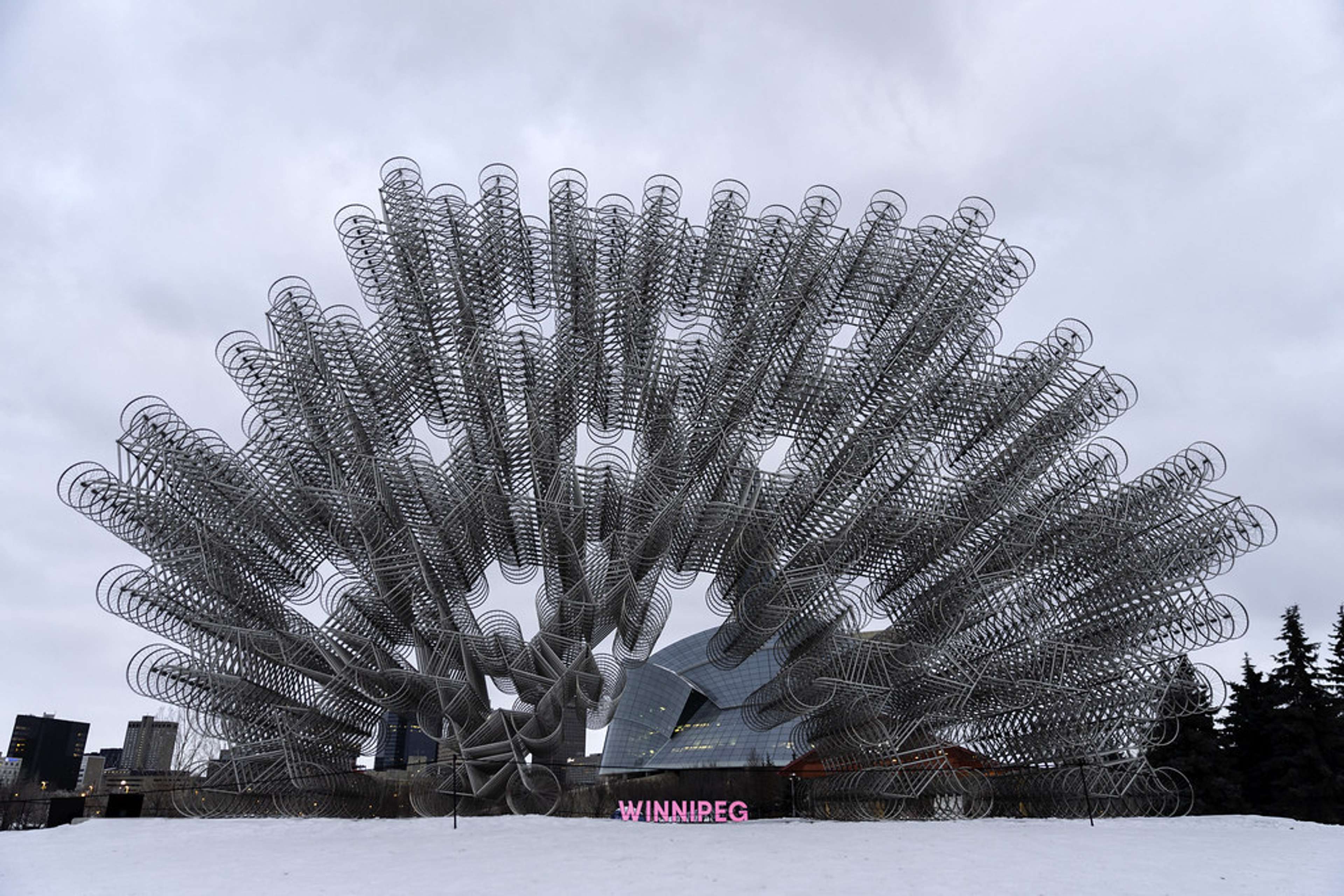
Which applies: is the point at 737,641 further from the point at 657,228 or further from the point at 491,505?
the point at 657,228

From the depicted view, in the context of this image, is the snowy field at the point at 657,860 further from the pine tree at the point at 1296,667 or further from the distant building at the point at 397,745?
the pine tree at the point at 1296,667

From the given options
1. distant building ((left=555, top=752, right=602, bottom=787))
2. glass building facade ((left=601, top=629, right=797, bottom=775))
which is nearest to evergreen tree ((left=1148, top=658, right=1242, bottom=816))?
glass building facade ((left=601, top=629, right=797, bottom=775))

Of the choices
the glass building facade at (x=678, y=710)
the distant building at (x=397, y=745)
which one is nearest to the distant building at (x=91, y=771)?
the distant building at (x=397, y=745)

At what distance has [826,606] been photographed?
92.6ft

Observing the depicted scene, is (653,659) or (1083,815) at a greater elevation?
(653,659)

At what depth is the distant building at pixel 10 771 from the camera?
88.5m

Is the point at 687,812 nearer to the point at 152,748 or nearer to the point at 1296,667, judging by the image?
the point at 1296,667

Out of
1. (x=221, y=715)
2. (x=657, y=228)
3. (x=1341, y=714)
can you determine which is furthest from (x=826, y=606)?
(x=1341, y=714)

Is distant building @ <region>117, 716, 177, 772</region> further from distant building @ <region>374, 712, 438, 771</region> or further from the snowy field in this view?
the snowy field

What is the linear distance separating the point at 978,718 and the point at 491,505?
1995 cm

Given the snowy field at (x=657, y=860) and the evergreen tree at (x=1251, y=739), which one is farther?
the evergreen tree at (x=1251, y=739)

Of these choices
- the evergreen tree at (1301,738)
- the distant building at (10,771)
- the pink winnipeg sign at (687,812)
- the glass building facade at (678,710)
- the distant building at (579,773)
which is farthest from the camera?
the distant building at (10,771)

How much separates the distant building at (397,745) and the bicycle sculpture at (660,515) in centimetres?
99

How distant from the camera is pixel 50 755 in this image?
95.4m
